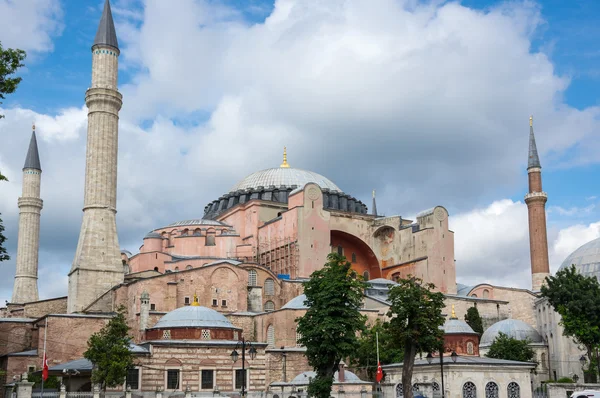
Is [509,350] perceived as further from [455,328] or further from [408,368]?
[408,368]

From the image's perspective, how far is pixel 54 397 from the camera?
27.8m

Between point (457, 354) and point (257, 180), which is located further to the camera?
point (257, 180)

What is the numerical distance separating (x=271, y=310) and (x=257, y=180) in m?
17.1

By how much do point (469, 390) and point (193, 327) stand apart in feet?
38.7

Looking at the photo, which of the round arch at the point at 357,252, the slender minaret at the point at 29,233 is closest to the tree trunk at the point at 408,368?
the round arch at the point at 357,252

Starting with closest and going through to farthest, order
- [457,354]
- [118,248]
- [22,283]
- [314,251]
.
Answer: [457,354], [118,248], [314,251], [22,283]

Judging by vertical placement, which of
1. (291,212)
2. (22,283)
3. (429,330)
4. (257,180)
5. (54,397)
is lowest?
(54,397)

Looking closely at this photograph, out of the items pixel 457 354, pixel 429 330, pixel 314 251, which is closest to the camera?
pixel 429 330

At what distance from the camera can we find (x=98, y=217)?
43.4m

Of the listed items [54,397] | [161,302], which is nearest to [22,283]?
[161,302]

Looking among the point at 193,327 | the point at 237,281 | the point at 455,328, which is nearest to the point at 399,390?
the point at 455,328

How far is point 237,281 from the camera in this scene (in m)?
43.0

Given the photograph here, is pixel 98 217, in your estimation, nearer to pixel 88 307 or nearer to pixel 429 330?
pixel 88 307

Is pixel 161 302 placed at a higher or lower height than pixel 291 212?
lower
